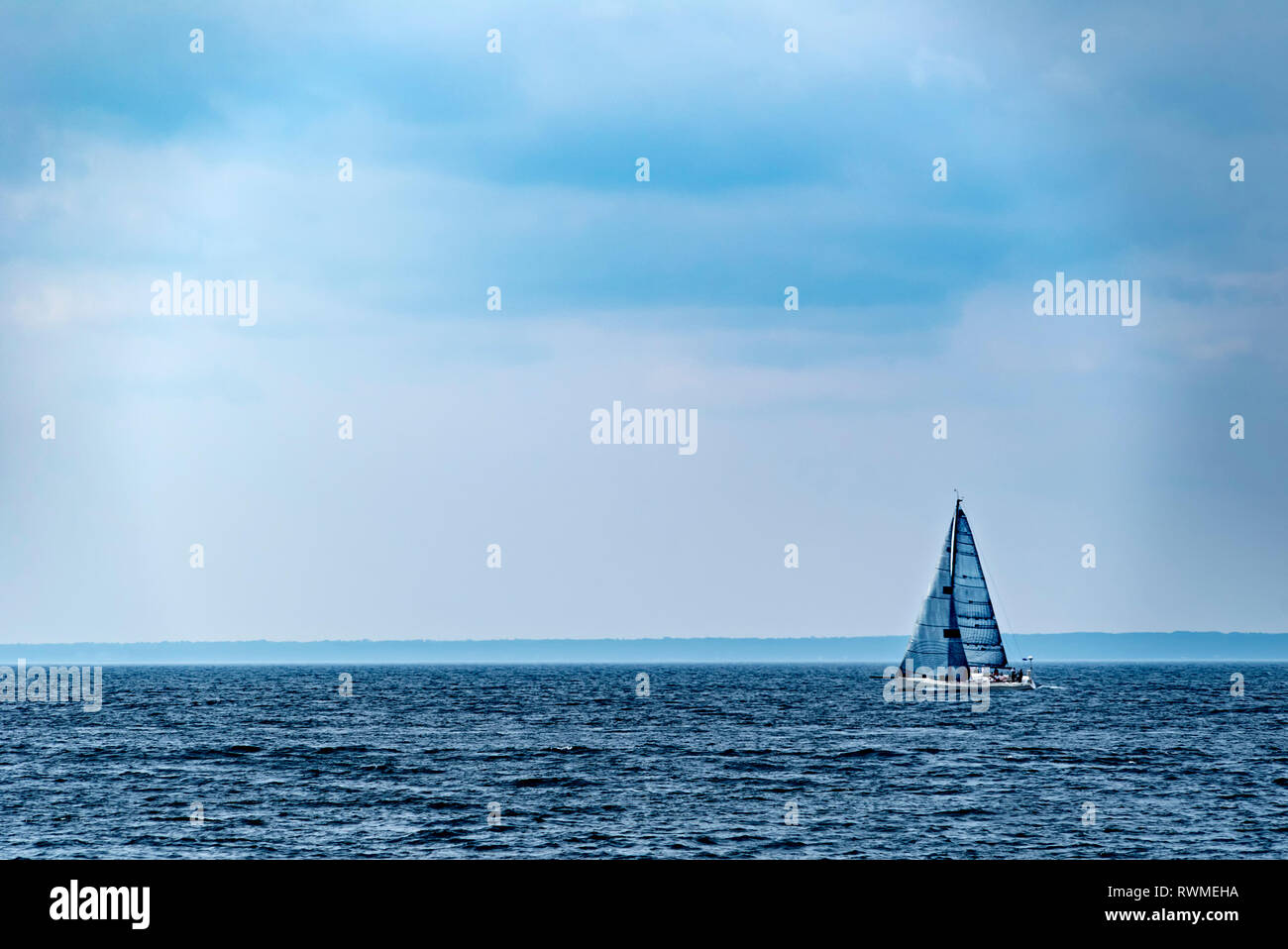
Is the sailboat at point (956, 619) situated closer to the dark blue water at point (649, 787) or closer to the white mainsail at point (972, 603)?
the white mainsail at point (972, 603)

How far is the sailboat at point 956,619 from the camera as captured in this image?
387 feet

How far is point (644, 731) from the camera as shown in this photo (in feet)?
269

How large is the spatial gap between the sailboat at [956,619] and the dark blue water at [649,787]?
68.2 ft

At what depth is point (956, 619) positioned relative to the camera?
118500mm

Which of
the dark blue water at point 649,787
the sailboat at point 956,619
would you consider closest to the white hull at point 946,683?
the sailboat at point 956,619

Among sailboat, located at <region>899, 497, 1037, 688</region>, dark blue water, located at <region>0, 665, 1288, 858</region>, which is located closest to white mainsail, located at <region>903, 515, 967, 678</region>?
sailboat, located at <region>899, 497, 1037, 688</region>

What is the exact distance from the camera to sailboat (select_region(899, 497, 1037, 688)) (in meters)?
118

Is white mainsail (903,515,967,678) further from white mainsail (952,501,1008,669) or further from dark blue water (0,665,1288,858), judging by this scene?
dark blue water (0,665,1288,858)

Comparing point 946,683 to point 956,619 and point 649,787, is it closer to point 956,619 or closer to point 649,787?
point 956,619

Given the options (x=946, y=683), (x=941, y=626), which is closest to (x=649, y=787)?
(x=941, y=626)

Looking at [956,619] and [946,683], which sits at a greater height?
[956,619]

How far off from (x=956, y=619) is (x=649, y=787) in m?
74.3
